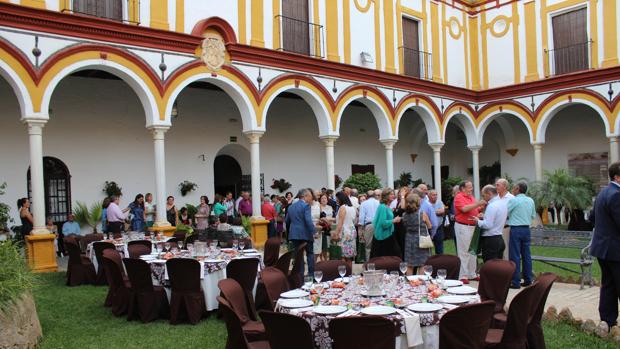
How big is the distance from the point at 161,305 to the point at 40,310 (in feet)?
6.17

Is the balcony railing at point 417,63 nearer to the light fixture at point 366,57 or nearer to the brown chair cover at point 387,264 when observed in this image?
the light fixture at point 366,57

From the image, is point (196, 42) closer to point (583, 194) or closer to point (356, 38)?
point (356, 38)

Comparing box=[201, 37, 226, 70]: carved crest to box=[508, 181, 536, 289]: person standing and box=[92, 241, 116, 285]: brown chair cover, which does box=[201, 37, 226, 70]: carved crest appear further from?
box=[508, 181, 536, 289]: person standing

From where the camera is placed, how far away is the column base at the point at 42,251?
10195mm

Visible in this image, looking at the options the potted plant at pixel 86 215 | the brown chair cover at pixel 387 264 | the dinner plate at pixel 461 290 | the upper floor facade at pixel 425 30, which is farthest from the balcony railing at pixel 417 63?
the dinner plate at pixel 461 290

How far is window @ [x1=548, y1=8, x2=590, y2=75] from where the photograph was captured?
18.1 metres

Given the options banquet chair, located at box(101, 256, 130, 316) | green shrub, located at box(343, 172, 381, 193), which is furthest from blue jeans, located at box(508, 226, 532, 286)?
green shrub, located at box(343, 172, 381, 193)

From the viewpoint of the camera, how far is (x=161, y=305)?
6832mm

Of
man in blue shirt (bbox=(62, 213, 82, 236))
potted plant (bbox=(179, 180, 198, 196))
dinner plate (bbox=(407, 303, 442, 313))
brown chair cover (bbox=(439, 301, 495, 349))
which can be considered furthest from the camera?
potted plant (bbox=(179, 180, 198, 196))

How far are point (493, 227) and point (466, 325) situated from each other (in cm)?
394

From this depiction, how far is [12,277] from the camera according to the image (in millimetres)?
5414

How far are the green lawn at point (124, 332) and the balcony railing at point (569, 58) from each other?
14.6 meters

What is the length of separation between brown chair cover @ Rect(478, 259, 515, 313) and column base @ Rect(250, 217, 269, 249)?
836 cm

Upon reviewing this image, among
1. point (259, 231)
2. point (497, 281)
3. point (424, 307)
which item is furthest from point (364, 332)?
point (259, 231)
